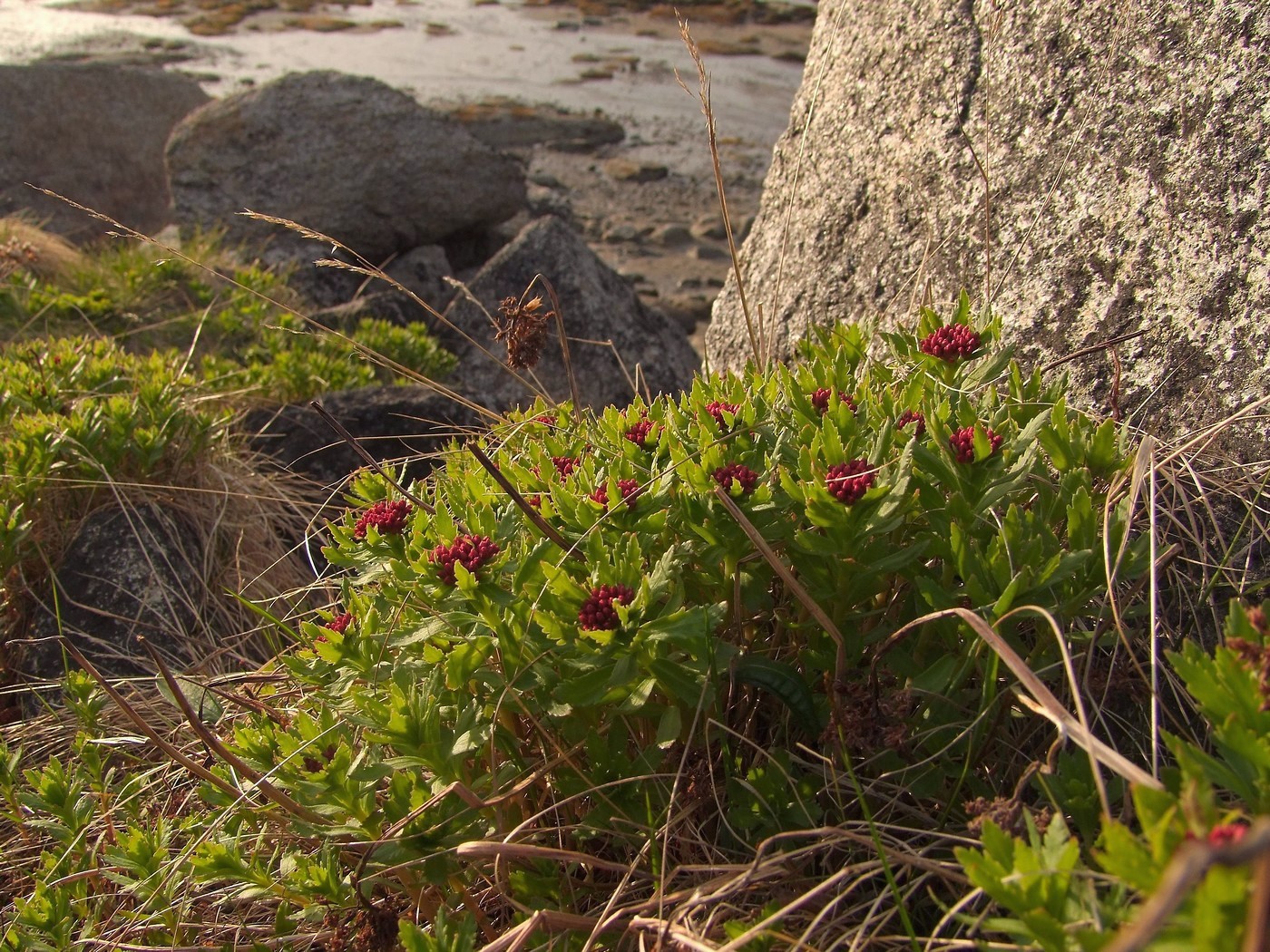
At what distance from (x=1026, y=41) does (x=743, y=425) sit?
1685mm

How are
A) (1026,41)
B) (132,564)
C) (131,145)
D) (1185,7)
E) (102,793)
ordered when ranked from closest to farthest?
(102,793) → (1185,7) → (1026,41) → (132,564) → (131,145)

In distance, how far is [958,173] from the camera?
3.23 m

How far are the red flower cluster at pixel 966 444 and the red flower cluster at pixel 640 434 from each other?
66 cm

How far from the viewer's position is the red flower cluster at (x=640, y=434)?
226 centimetres

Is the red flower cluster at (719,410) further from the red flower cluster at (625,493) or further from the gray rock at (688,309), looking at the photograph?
the gray rock at (688,309)

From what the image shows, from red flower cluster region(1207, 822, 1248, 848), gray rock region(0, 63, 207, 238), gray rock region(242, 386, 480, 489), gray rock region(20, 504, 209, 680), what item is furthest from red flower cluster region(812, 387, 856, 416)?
gray rock region(0, 63, 207, 238)

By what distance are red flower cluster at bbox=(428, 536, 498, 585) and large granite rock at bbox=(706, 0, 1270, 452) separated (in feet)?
5.39

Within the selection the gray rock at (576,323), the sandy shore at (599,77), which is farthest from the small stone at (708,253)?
the gray rock at (576,323)

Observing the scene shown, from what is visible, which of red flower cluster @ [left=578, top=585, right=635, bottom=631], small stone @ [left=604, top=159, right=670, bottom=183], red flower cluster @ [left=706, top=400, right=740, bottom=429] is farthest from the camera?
small stone @ [left=604, top=159, right=670, bottom=183]

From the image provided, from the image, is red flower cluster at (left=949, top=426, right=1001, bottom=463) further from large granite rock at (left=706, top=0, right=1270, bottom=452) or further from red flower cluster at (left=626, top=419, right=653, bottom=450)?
large granite rock at (left=706, top=0, right=1270, bottom=452)

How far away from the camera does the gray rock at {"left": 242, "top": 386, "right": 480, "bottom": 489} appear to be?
4.62m

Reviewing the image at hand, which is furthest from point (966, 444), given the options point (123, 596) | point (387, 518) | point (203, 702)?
point (123, 596)

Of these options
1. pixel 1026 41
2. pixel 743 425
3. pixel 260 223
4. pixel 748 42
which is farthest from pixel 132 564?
pixel 748 42

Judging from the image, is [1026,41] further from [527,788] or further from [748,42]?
[748,42]
